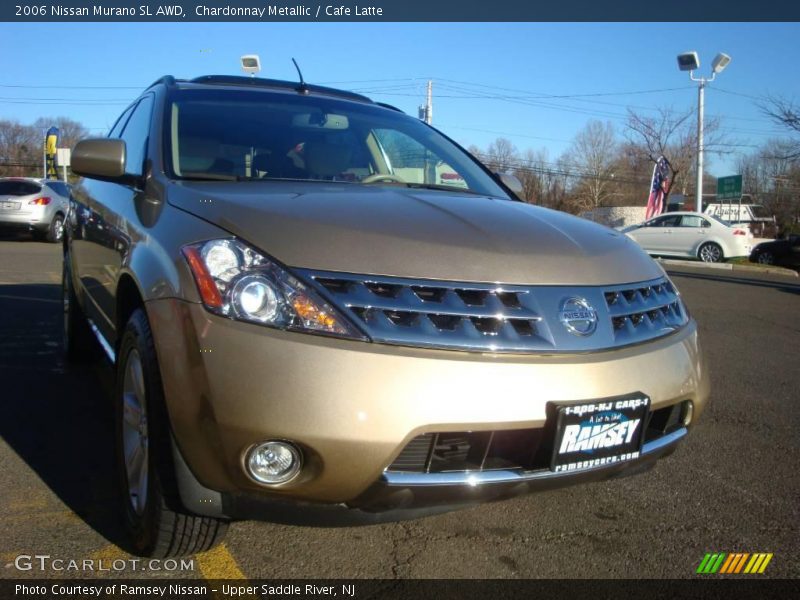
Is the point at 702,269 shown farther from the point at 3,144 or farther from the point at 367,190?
the point at 3,144

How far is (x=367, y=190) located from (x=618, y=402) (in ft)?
4.18

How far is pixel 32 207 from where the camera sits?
656 inches

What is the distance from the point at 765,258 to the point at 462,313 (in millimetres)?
22057

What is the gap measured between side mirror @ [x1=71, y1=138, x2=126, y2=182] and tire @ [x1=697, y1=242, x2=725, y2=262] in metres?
18.9

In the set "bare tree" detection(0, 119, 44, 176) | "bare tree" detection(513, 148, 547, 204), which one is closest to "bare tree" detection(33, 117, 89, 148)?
"bare tree" detection(0, 119, 44, 176)

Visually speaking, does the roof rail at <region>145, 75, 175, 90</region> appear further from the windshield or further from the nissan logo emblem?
the nissan logo emblem

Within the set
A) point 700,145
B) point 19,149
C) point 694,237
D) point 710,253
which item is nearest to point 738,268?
point 710,253

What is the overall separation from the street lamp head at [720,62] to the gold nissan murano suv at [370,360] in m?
29.9

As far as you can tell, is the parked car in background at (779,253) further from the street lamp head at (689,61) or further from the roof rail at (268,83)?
the roof rail at (268,83)

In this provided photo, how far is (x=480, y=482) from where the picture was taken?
81.7 inches

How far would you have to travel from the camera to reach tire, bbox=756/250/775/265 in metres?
21.1

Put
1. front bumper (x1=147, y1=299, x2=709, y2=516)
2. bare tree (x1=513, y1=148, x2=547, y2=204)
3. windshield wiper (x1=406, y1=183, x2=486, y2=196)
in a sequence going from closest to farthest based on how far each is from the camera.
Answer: front bumper (x1=147, y1=299, x2=709, y2=516) → windshield wiper (x1=406, y1=183, x2=486, y2=196) → bare tree (x1=513, y1=148, x2=547, y2=204)

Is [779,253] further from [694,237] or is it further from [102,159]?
[102,159]

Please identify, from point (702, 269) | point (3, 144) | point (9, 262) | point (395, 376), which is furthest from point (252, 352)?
point (3, 144)
